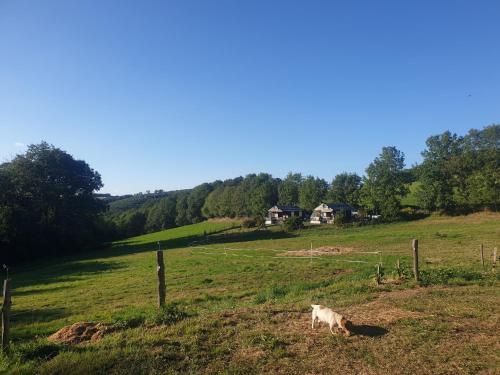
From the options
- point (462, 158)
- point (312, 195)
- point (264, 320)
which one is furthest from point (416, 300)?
point (312, 195)

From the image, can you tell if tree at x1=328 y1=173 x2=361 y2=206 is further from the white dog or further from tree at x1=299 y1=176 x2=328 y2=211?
the white dog

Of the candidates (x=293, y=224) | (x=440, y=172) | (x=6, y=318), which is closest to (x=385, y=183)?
(x=440, y=172)

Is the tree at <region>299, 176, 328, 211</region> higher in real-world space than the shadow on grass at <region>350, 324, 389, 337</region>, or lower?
higher

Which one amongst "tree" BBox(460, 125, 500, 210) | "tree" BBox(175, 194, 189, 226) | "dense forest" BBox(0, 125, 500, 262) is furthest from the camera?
"tree" BBox(175, 194, 189, 226)

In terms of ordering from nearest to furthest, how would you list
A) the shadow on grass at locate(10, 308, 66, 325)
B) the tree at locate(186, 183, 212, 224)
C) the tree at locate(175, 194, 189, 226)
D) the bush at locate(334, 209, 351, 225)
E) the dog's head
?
the dog's head
the shadow on grass at locate(10, 308, 66, 325)
the bush at locate(334, 209, 351, 225)
the tree at locate(186, 183, 212, 224)
the tree at locate(175, 194, 189, 226)

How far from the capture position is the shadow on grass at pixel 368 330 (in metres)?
7.81

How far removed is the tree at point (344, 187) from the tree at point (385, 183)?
59.5ft

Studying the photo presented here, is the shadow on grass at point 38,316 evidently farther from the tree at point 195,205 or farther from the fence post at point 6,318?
the tree at point 195,205

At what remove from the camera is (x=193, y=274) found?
24344 millimetres

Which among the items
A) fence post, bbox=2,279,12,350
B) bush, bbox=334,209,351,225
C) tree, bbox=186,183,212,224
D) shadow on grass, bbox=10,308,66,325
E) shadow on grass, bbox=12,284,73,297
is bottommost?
shadow on grass, bbox=12,284,73,297

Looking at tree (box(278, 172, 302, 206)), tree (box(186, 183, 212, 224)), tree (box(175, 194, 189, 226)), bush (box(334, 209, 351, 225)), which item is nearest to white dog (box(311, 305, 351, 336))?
bush (box(334, 209, 351, 225))

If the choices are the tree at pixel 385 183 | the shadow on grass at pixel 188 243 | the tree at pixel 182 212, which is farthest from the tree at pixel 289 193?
the shadow on grass at pixel 188 243

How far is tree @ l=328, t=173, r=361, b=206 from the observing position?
10056 centimetres

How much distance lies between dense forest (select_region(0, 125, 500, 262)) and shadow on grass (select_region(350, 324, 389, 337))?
4851 cm
